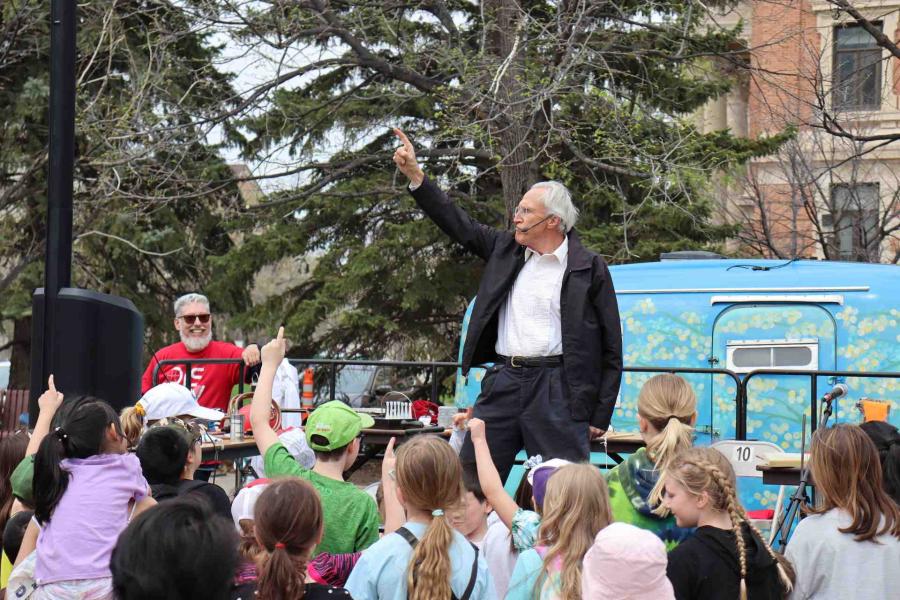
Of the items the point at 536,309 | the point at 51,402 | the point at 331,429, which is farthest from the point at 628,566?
the point at 51,402

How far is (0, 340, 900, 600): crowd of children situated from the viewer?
3.52m

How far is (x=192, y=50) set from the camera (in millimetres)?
18281

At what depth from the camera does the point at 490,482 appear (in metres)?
4.51

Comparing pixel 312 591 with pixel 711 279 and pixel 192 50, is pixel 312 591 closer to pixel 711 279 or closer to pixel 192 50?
pixel 711 279

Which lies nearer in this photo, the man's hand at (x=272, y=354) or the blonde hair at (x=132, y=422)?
the man's hand at (x=272, y=354)

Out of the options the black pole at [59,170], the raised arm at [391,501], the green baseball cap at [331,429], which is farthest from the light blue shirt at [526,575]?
the black pole at [59,170]

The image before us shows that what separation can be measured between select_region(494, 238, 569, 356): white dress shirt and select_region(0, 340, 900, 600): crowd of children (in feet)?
2.16

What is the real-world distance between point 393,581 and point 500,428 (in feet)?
6.25

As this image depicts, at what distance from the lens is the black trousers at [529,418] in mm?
5445

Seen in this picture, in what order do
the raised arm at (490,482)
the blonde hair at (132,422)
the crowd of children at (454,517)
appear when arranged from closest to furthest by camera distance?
the crowd of children at (454,517), the raised arm at (490,482), the blonde hair at (132,422)

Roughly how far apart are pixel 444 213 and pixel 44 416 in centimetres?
209

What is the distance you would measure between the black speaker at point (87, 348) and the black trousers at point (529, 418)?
178 centimetres

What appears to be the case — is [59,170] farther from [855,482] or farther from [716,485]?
[855,482]

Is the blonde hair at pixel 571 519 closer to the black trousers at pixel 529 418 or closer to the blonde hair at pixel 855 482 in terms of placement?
the blonde hair at pixel 855 482
